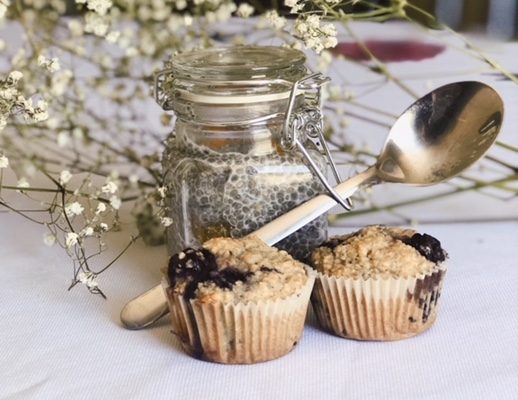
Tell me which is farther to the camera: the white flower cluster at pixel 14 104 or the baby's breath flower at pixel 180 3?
the baby's breath flower at pixel 180 3

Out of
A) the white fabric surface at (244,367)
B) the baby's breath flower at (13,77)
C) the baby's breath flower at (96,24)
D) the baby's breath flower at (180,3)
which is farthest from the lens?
the baby's breath flower at (180,3)

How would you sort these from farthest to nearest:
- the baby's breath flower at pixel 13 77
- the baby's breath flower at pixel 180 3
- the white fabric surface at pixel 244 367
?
the baby's breath flower at pixel 180 3 < the baby's breath flower at pixel 13 77 < the white fabric surface at pixel 244 367

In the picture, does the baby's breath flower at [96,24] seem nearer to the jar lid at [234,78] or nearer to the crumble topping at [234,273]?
the jar lid at [234,78]

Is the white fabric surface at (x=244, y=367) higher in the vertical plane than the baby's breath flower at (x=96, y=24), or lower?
lower

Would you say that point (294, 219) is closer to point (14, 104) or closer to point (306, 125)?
point (306, 125)

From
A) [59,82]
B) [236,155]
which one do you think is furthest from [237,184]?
[59,82]

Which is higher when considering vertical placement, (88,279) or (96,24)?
(96,24)

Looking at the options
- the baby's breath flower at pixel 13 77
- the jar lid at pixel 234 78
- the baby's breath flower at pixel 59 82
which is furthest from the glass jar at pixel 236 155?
the baby's breath flower at pixel 59 82

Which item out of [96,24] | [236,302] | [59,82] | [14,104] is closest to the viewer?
[236,302]
